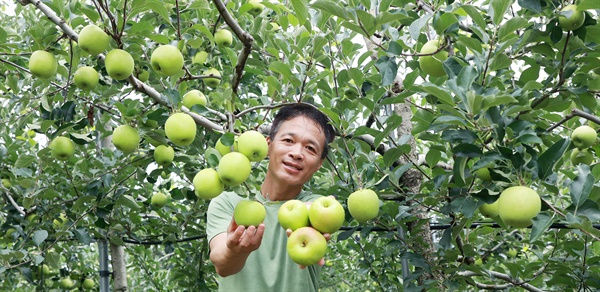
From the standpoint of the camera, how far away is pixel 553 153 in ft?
5.01

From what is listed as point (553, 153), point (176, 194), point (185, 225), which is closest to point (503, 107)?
point (553, 153)

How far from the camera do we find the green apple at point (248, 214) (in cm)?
155

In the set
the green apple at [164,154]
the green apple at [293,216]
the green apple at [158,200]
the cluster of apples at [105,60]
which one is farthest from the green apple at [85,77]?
the green apple at [158,200]

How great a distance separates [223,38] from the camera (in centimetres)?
248

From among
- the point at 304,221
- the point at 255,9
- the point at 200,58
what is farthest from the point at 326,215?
the point at 255,9

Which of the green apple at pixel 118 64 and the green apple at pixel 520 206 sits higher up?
the green apple at pixel 118 64

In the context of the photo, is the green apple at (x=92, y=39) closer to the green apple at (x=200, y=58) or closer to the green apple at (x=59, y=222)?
the green apple at (x=200, y=58)

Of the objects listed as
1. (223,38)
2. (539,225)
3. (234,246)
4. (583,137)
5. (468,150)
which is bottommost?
(539,225)

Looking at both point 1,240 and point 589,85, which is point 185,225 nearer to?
point 1,240

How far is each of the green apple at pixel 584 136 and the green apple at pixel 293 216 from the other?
1.04 m

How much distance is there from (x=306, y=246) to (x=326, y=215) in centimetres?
10

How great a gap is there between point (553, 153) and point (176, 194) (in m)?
2.05

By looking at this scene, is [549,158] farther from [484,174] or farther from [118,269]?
[118,269]

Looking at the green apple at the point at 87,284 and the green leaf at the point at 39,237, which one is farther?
the green apple at the point at 87,284
